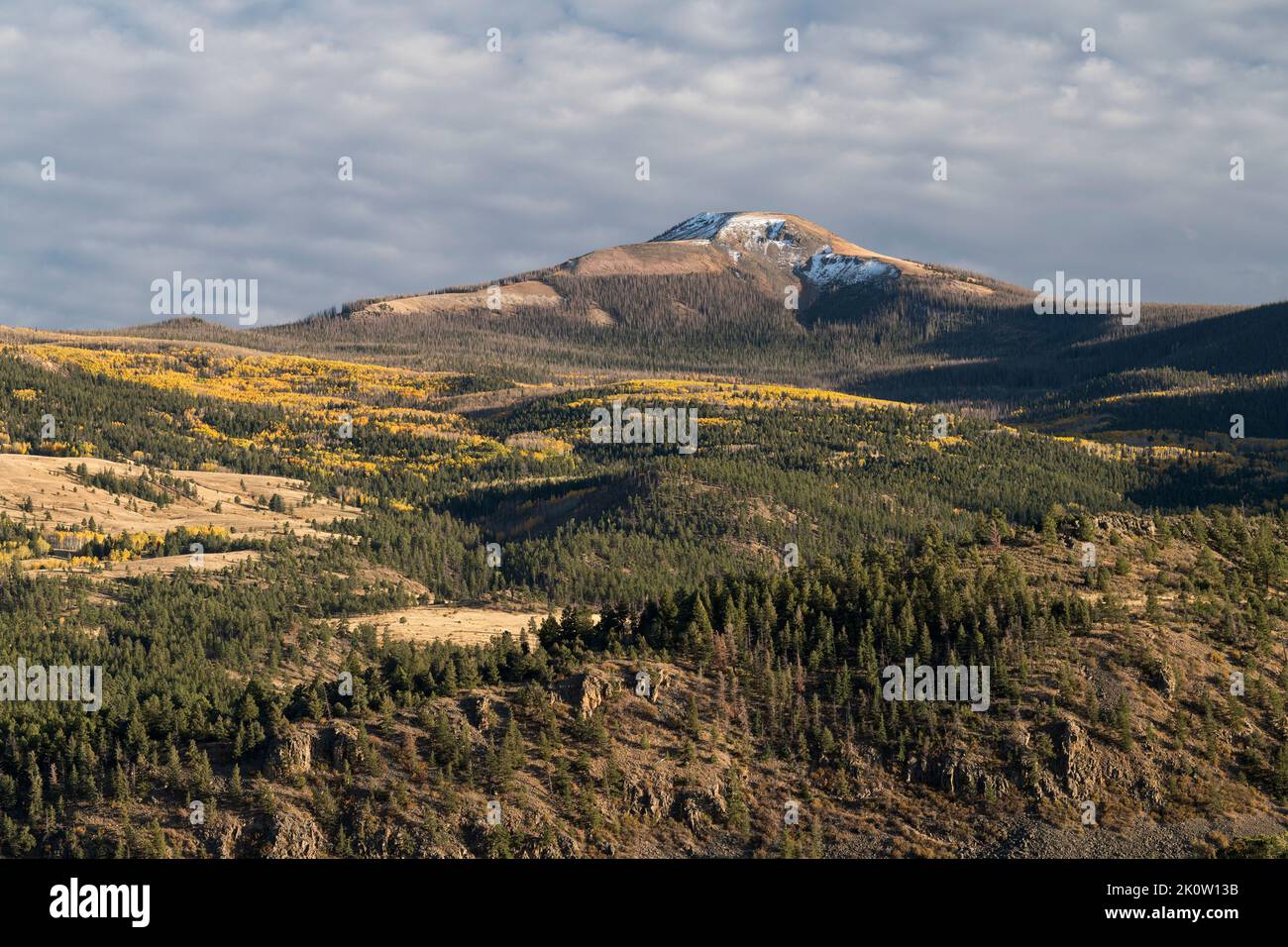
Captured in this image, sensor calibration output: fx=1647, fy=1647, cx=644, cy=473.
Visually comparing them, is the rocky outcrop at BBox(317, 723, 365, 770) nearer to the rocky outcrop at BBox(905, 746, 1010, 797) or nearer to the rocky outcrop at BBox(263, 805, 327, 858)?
the rocky outcrop at BBox(263, 805, 327, 858)

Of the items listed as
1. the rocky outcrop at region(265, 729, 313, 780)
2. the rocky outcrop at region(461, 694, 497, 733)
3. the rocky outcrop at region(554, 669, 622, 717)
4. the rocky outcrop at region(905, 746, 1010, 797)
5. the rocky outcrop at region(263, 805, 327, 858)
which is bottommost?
the rocky outcrop at region(263, 805, 327, 858)

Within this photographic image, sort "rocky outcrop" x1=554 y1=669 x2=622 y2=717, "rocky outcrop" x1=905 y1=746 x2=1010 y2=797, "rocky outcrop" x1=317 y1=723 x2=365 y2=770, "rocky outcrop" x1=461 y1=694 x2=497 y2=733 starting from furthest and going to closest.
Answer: "rocky outcrop" x1=554 y1=669 x2=622 y2=717
"rocky outcrop" x1=461 y1=694 x2=497 y2=733
"rocky outcrop" x1=905 y1=746 x2=1010 y2=797
"rocky outcrop" x1=317 y1=723 x2=365 y2=770

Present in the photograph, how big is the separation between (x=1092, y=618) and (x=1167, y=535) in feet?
82.4

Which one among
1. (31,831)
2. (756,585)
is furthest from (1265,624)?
(31,831)

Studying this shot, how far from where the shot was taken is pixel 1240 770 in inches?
5143

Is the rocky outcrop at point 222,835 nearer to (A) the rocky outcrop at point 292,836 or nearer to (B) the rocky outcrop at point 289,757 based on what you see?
(A) the rocky outcrop at point 292,836

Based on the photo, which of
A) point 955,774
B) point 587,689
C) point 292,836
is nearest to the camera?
point 292,836

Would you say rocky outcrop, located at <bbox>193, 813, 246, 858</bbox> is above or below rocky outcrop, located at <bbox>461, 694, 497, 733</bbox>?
below

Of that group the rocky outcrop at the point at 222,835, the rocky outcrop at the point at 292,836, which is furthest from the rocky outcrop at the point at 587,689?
the rocky outcrop at the point at 222,835

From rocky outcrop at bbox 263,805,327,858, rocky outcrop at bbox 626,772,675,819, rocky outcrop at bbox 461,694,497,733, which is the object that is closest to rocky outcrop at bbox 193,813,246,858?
rocky outcrop at bbox 263,805,327,858

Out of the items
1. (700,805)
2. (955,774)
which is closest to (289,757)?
(700,805)

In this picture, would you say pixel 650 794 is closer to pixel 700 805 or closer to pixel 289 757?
pixel 700 805
